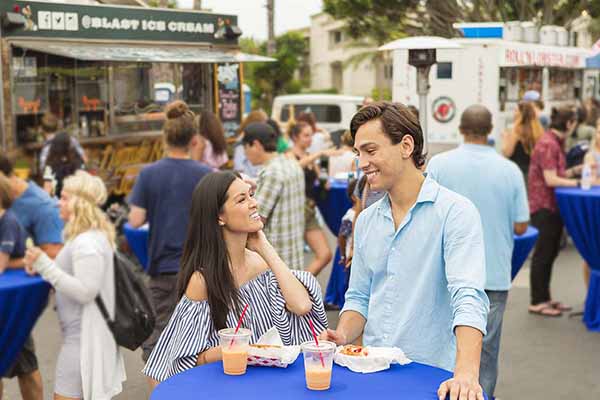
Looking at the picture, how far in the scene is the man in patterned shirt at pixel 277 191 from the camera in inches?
249

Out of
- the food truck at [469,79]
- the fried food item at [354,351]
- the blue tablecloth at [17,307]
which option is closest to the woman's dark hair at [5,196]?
the blue tablecloth at [17,307]

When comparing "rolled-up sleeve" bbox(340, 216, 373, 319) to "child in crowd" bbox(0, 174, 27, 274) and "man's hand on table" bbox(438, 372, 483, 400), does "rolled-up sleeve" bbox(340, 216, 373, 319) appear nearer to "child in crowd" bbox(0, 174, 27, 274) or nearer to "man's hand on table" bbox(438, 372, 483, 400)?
"man's hand on table" bbox(438, 372, 483, 400)

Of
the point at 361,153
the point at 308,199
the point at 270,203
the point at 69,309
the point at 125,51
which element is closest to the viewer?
the point at 361,153

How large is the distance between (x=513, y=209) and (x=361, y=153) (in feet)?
8.32

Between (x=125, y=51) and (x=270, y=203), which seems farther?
(x=125, y=51)

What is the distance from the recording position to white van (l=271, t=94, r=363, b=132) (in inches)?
752

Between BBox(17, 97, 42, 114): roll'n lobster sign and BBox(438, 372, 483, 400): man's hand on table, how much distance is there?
8.77 m

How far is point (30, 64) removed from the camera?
35.5 ft

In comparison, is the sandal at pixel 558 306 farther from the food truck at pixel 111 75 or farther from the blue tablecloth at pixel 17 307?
the food truck at pixel 111 75

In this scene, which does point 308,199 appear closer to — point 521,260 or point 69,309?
point 521,260

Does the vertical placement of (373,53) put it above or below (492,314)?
above

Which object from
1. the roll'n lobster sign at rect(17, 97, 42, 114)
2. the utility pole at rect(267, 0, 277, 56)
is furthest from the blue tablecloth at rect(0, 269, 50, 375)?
the utility pole at rect(267, 0, 277, 56)

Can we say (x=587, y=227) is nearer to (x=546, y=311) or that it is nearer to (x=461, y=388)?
(x=546, y=311)

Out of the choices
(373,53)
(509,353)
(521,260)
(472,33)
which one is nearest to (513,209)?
(521,260)
